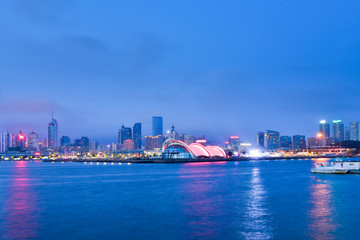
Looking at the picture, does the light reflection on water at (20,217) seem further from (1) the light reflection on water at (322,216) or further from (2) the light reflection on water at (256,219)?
(1) the light reflection on water at (322,216)

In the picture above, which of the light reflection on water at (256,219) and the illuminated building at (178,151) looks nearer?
the light reflection on water at (256,219)

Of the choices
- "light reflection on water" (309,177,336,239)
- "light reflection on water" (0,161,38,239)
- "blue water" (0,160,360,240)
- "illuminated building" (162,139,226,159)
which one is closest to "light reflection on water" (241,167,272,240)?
"blue water" (0,160,360,240)

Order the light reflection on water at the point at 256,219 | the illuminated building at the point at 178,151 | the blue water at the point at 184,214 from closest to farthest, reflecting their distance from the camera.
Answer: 1. the light reflection on water at the point at 256,219
2. the blue water at the point at 184,214
3. the illuminated building at the point at 178,151

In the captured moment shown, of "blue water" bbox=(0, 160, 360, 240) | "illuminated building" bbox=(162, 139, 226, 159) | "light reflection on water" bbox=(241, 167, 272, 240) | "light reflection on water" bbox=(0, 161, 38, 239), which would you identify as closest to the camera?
"light reflection on water" bbox=(241, 167, 272, 240)

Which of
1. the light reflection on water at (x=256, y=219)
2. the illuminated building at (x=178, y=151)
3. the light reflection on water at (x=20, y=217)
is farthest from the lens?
the illuminated building at (x=178, y=151)

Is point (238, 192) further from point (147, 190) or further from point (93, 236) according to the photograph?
point (93, 236)

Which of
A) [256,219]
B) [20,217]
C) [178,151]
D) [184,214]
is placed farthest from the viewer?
[178,151]

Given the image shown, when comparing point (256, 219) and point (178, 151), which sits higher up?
point (178, 151)

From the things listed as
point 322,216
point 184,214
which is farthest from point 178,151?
point 322,216

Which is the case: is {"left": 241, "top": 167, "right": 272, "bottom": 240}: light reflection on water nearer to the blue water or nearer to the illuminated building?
the blue water

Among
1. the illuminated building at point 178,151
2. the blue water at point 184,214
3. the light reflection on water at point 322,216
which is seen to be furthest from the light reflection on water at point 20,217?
the illuminated building at point 178,151

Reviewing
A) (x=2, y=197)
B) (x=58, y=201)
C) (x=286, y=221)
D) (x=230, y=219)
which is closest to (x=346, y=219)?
(x=286, y=221)

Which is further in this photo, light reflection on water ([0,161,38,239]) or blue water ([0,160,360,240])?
light reflection on water ([0,161,38,239])

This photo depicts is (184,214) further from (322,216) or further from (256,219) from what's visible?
(322,216)
